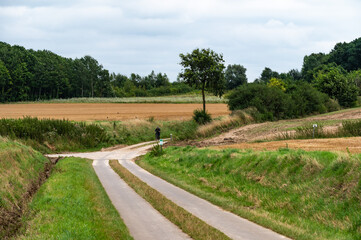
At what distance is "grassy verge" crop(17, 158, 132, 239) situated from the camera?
10203 mm

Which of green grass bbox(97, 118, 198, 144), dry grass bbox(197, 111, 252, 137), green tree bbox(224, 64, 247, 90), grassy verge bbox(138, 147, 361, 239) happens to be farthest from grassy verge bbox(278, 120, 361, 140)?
green tree bbox(224, 64, 247, 90)

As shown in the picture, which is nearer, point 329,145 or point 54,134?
point 329,145

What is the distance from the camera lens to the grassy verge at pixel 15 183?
13.3 meters

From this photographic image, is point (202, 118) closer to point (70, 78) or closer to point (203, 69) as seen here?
point (203, 69)

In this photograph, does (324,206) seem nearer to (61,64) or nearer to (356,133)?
(356,133)

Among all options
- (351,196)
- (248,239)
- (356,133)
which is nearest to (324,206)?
(351,196)

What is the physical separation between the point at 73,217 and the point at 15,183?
7.41 metres

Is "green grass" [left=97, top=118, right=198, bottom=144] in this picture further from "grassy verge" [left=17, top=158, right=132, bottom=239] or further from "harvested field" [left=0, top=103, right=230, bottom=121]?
"grassy verge" [left=17, top=158, right=132, bottom=239]

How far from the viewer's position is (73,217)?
471 inches

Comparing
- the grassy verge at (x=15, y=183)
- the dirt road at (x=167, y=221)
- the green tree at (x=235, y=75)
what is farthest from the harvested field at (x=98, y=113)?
the green tree at (x=235, y=75)

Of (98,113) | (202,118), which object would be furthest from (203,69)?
(98,113)

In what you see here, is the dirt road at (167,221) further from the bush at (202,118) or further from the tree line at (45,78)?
the tree line at (45,78)

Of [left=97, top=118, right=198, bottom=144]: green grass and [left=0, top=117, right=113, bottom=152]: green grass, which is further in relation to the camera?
[left=97, top=118, right=198, bottom=144]: green grass

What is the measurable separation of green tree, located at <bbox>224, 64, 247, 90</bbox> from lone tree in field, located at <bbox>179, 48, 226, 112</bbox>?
105220 mm
